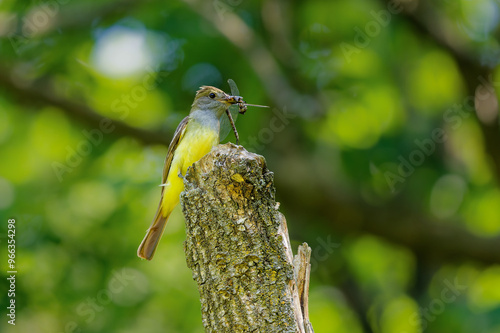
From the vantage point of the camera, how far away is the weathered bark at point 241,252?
3.10 m

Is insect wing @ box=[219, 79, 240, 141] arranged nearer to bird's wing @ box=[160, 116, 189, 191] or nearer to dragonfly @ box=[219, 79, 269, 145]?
dragonfly @ box=[219, 79, 269, 145]

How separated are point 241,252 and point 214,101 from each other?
3161 millimetres

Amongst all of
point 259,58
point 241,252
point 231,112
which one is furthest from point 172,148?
point 259,58

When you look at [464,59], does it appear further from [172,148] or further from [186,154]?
[186,154]

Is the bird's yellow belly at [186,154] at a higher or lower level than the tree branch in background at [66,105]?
lower

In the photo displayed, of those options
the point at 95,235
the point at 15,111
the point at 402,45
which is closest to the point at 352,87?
the point at 402,45

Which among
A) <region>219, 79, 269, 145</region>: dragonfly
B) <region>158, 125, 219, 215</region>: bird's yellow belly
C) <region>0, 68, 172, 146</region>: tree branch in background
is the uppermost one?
<region>0, 68, 172, 146</region>: tree branch in background

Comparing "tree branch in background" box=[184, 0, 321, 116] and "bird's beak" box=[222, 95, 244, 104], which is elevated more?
"tree branch in background" box=[184, 0, 321, 116]

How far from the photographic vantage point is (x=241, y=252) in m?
3.17

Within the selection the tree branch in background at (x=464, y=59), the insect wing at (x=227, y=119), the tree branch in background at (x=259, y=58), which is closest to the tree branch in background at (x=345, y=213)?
the tree branch in background at (x=259, y=58)

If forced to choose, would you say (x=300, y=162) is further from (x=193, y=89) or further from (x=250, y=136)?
(x=193, y=89)

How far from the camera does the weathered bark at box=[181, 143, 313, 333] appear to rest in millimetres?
3100

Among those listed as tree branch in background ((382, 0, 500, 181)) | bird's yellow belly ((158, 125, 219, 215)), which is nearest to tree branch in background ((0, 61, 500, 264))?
tree branch in background ((382, 0, 500, 181))

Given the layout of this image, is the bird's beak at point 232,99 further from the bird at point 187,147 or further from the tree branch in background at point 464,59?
the tree branch in background at point 464,59
